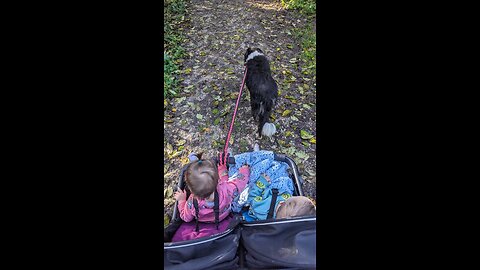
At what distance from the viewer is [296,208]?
223cm

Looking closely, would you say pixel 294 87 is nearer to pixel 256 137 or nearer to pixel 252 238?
pixel 256 137

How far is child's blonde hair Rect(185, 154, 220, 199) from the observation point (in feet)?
7.57

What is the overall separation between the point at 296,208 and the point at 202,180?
65 cm

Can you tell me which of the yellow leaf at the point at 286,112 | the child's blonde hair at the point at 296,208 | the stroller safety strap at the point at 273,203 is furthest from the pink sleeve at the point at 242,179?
the yellow leaf at the point at 286,112

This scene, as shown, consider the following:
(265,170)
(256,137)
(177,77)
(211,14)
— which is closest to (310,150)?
(256,137)

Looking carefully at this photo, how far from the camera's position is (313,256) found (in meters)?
1.88

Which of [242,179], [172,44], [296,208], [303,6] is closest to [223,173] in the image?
[242,179]

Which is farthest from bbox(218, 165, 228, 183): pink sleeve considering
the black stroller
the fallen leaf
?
the fallen leaf

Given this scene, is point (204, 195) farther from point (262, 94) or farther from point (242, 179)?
point (262, 94)

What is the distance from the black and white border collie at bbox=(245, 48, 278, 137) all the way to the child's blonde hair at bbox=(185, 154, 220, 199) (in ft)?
4.21

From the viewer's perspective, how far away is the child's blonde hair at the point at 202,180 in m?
2.31

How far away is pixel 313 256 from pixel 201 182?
0.87 meters

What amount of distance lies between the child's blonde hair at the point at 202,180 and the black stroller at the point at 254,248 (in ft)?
1.21

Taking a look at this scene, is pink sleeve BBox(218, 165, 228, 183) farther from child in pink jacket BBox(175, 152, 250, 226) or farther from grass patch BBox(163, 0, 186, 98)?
grass patch BBox(163, 0, 186, 98)
